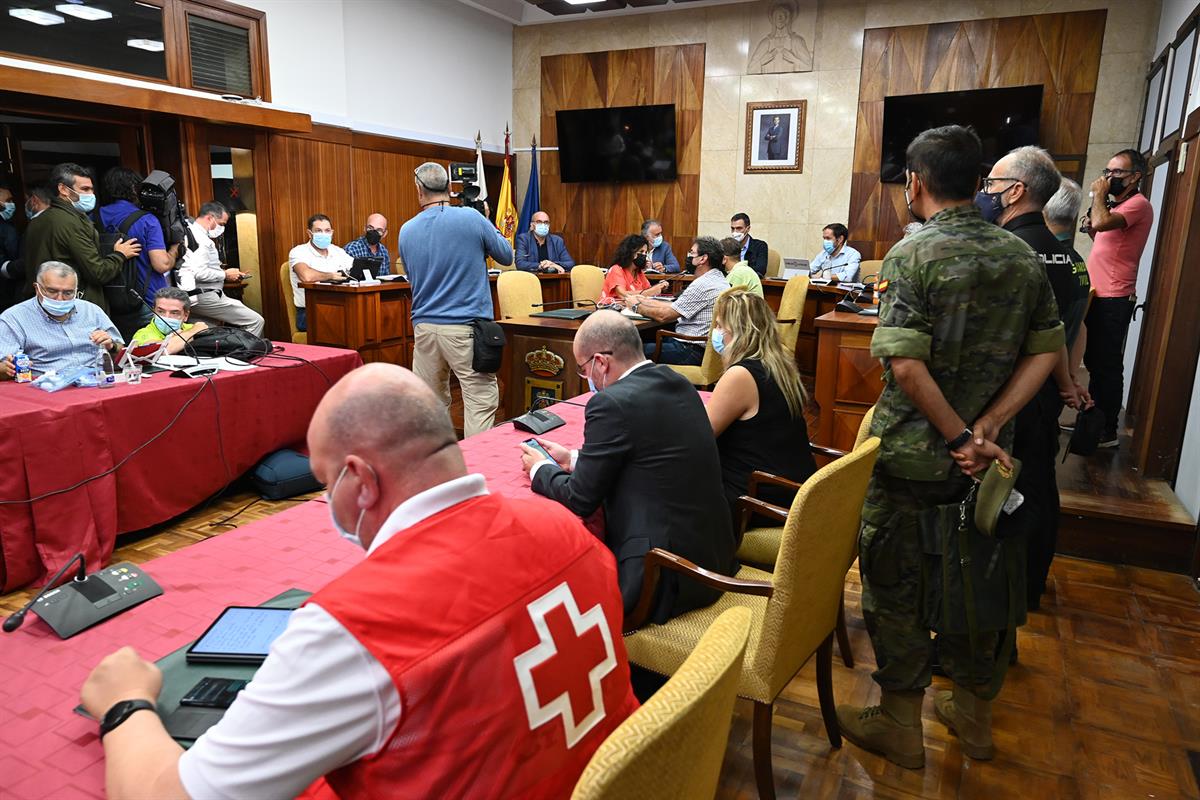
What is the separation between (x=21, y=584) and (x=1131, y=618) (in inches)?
161

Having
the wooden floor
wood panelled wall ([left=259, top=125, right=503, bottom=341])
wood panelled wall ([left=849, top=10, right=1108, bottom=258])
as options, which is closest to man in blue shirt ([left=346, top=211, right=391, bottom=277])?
wood panelled wall ([left=259, top=125, right=503, bottom=341])

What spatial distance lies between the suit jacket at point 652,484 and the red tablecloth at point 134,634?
0.25m

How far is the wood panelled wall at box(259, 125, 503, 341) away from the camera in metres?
6.83

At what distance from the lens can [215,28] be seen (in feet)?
20.0

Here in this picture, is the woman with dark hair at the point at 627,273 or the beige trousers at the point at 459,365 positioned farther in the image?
the woman with dark hair at the point at 627,273

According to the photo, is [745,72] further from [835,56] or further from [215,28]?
[215,28]

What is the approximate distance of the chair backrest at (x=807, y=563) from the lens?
5.20 ft

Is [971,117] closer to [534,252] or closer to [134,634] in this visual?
[534,252]

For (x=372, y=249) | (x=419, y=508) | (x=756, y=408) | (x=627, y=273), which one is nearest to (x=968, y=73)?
(x=627, y=273)

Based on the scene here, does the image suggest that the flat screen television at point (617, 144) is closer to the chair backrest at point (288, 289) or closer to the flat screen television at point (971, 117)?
the flat screen television at point (971, 117)

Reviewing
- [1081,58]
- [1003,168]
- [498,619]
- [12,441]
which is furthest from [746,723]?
[1081,58]

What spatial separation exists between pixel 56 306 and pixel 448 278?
65.8 inches

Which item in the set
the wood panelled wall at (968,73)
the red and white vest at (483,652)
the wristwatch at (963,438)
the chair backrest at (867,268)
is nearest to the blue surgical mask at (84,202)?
the red and white vest at (483,652)

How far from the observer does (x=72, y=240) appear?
13.2 ft
